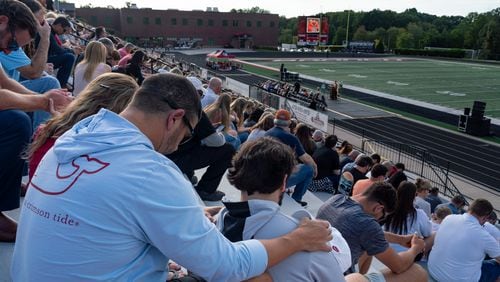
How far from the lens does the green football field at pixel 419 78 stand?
124 ft

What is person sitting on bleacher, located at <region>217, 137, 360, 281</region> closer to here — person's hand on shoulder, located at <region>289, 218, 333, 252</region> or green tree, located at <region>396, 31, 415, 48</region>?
person's hand on shoulder, located at <region>289, 218, 333, 252</region>

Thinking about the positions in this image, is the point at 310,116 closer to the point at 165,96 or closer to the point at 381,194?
the point at 381,194

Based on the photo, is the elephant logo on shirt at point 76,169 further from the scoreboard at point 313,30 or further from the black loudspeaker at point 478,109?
the scoreboard at point 313,30

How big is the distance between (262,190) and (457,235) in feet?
12.9

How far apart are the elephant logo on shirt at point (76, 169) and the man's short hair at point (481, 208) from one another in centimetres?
481

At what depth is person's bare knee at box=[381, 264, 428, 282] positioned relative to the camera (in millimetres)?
3268

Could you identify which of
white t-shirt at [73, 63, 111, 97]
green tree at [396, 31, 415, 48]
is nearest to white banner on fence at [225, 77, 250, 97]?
white t-shirt at [73, 63, 111, 97]

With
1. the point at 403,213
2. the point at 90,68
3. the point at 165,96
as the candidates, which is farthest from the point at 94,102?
the point at 403,213

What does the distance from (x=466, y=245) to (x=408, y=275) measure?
7.91 feet

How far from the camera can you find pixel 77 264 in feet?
5.35

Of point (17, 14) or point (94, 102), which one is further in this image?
point (17, 14)

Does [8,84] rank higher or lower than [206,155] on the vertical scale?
higher

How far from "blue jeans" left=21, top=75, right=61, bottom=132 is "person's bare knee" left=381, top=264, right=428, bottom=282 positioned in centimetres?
319

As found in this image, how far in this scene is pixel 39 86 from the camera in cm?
431
